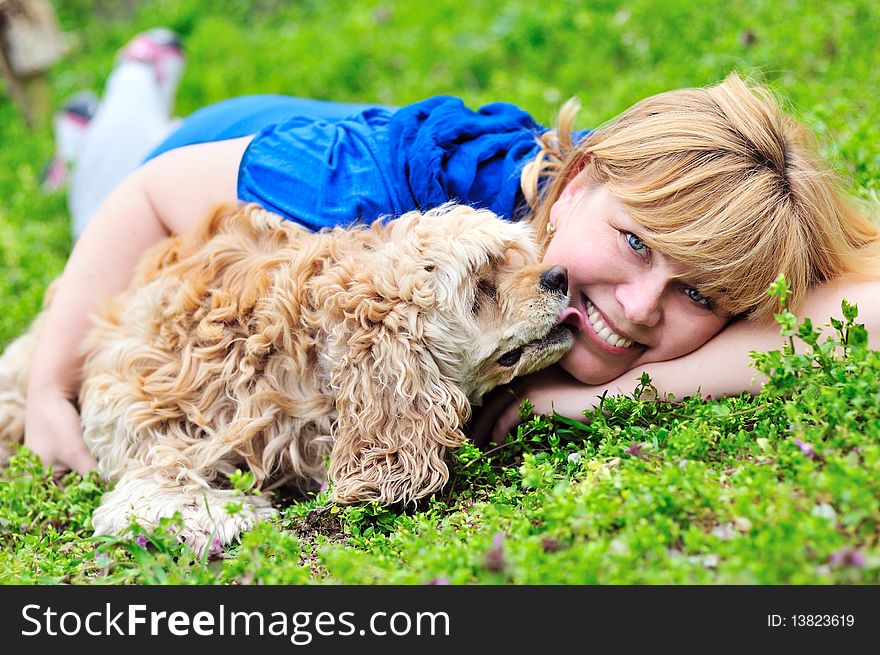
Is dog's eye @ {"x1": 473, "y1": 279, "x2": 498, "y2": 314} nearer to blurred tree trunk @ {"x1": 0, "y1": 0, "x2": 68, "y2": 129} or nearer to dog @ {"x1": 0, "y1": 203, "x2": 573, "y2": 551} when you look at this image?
dog @ {"x1": 0, "y1": 203, "x2": 573, "y2": 551}

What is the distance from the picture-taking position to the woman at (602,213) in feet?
11.7

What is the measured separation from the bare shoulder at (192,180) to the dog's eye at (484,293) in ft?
4.78

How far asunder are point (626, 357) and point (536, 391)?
0.40 metres

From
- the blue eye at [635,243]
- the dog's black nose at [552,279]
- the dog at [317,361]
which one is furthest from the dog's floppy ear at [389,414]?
the blue eye at [635,243]

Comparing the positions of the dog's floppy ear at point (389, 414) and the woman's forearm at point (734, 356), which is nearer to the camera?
the dog's floppy ear at point (389, 414)

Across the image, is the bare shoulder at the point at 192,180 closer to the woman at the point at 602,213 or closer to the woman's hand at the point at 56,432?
the woman at the point at 602,213

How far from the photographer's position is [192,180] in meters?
4.55

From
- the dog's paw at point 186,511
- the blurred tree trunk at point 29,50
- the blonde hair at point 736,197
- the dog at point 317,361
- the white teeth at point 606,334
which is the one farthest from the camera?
the blurred tree trunk at point 29,50

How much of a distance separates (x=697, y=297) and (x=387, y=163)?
1.59 metres

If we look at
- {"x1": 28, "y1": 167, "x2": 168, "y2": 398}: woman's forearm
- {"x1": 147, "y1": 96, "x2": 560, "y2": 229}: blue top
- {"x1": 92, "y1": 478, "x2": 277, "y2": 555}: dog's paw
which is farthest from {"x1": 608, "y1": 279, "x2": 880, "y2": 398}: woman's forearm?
{"x1": 28, "y1": 167, "x2": 168, "y2": 398}: woman's forearm

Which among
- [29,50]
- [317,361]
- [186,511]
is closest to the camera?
[186,511]

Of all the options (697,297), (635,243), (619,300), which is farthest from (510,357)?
(697,297)

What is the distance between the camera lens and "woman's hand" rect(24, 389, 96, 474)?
13.5 feet

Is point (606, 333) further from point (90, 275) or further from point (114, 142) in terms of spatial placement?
point (114, 142)
